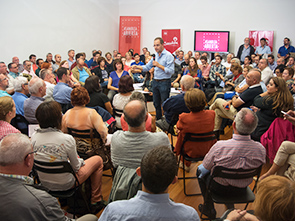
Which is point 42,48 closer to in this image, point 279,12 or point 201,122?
point 201,122

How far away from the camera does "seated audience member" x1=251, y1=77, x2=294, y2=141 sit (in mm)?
3057

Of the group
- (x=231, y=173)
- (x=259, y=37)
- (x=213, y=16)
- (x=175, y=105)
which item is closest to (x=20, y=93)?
(x=175, y=105)

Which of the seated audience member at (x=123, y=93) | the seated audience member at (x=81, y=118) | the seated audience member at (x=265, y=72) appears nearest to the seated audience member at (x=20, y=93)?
the seated audience member at (x=81, y=118)

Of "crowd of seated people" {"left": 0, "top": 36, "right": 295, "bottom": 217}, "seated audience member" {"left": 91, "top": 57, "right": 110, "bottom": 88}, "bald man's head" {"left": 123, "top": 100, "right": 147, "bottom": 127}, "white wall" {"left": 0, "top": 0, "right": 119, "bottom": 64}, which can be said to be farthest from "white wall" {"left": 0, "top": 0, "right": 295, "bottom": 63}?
"bald man's head" {"left": 123, "top": 100, "right": 147, "bottom": 127}

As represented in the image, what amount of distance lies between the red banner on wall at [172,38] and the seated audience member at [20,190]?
1131cm

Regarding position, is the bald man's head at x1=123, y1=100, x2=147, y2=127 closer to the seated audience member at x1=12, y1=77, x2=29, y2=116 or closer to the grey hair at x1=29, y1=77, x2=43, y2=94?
the grey hair at x1=29, y1=77, x2=43, y2=94

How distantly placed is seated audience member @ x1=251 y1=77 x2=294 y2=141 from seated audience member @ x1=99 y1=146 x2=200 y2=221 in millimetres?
→ 2350

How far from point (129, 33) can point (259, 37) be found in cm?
616

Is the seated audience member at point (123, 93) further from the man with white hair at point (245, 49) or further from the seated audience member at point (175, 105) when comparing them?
the man with white hair at point (245, 49)

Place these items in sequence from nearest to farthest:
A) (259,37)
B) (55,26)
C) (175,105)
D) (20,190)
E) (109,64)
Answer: (20,190)
(175,105)
(109,64)
(55,26)
(259,37)

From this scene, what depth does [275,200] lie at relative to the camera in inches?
43.8

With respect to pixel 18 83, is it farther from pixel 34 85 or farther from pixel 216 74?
pixel 216 74

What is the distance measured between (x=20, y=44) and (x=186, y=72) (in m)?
5.78

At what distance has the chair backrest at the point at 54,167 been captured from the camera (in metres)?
2.12
